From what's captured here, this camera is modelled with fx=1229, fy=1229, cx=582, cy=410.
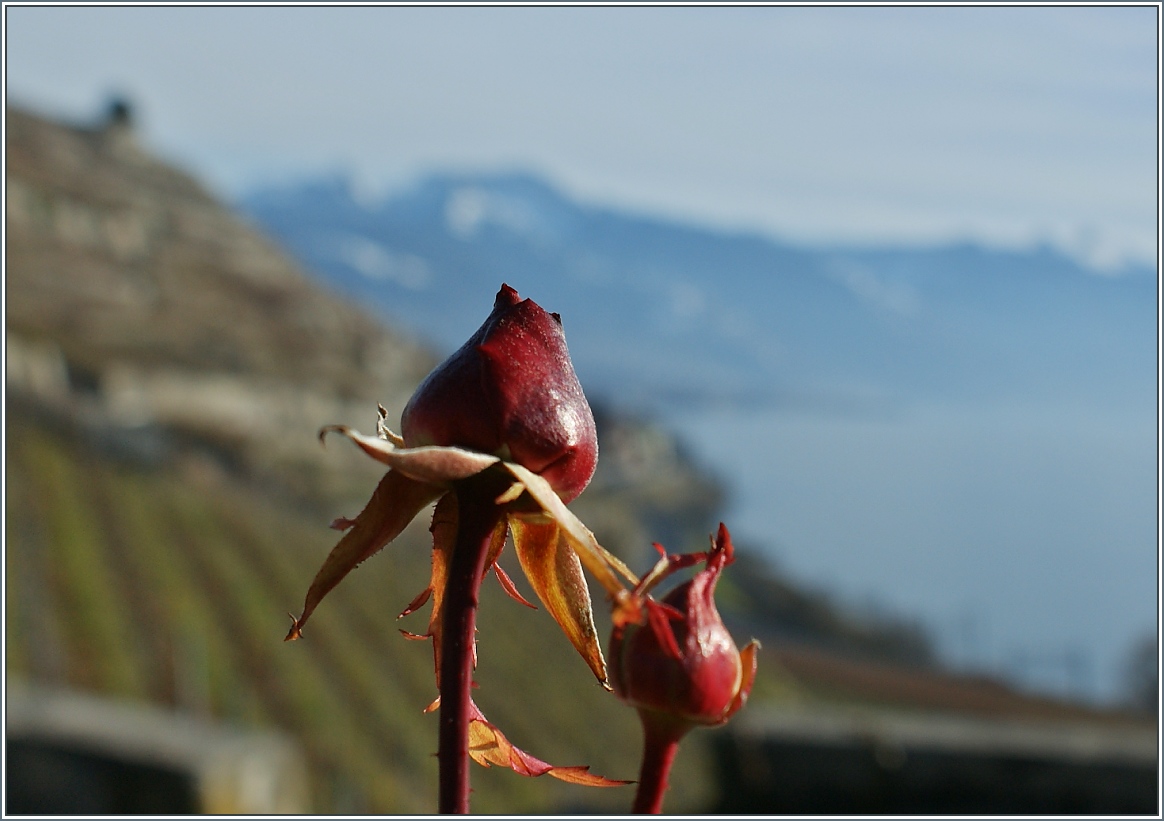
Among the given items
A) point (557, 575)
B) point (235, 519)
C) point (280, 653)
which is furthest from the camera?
point (235, 519)

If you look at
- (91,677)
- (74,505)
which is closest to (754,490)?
(74,505)

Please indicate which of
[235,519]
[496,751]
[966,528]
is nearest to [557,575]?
[496,751]

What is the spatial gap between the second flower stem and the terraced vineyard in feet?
31.1

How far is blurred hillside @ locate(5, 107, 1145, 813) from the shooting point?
17.1 m

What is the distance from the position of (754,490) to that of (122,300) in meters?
80.3

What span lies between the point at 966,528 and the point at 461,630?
13657 cm

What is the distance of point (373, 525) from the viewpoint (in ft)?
1.77

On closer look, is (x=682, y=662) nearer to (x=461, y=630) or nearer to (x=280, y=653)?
(x=461, y=630)

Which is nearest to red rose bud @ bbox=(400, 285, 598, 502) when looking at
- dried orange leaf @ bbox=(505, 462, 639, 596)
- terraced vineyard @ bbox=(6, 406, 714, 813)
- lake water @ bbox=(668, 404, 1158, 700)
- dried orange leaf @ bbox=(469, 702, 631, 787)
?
dried orange leaf @ bbox=(505, 462, 639, 596)

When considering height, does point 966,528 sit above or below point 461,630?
above

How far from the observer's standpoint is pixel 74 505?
86.2ft

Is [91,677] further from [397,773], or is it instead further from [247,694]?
[397,773]

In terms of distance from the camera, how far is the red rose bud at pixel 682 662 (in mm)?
517

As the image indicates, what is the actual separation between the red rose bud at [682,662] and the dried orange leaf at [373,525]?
11 cm
